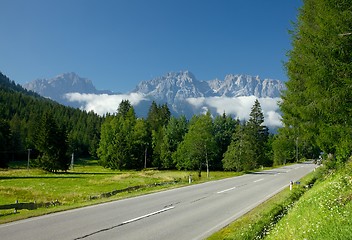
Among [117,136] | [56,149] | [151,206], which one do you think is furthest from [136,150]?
[151,206]

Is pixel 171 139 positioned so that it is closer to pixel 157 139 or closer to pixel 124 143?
pixel 157 139

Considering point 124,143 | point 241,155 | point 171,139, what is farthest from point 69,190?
point 171,139

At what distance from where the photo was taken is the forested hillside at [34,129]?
3068 inches

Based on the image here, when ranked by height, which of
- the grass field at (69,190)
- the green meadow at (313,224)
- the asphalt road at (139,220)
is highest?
the green meadow at (313,224)

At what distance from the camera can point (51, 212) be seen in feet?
49.5

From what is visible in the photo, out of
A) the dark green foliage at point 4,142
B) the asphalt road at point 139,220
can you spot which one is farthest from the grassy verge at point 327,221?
the dark green foliage at point 4,142

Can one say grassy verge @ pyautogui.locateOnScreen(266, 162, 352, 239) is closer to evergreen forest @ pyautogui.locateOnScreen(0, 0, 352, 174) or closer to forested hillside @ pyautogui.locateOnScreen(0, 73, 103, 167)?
evergreen forest @ pyautogui.locateOnScreen(0, 0, 352, 174)

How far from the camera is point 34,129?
10256 cm

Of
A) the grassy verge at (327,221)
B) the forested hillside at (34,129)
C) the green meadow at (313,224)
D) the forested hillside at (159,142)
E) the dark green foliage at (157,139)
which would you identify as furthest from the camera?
the dark green foliage at (157,139)

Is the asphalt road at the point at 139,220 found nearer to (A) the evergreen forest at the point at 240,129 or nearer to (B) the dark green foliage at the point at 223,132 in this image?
(A) the evergreen forest at the point at 240,129

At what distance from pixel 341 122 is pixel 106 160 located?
73634 mm

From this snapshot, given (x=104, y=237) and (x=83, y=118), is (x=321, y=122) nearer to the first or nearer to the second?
(x=104, y=237)

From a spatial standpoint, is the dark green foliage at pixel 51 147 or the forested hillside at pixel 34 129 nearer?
the dark green foliage at pixel 51 147

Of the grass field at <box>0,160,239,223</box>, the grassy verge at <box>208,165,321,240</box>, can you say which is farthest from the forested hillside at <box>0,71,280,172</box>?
the grassy verge at <box>208,165,321,240</box>
